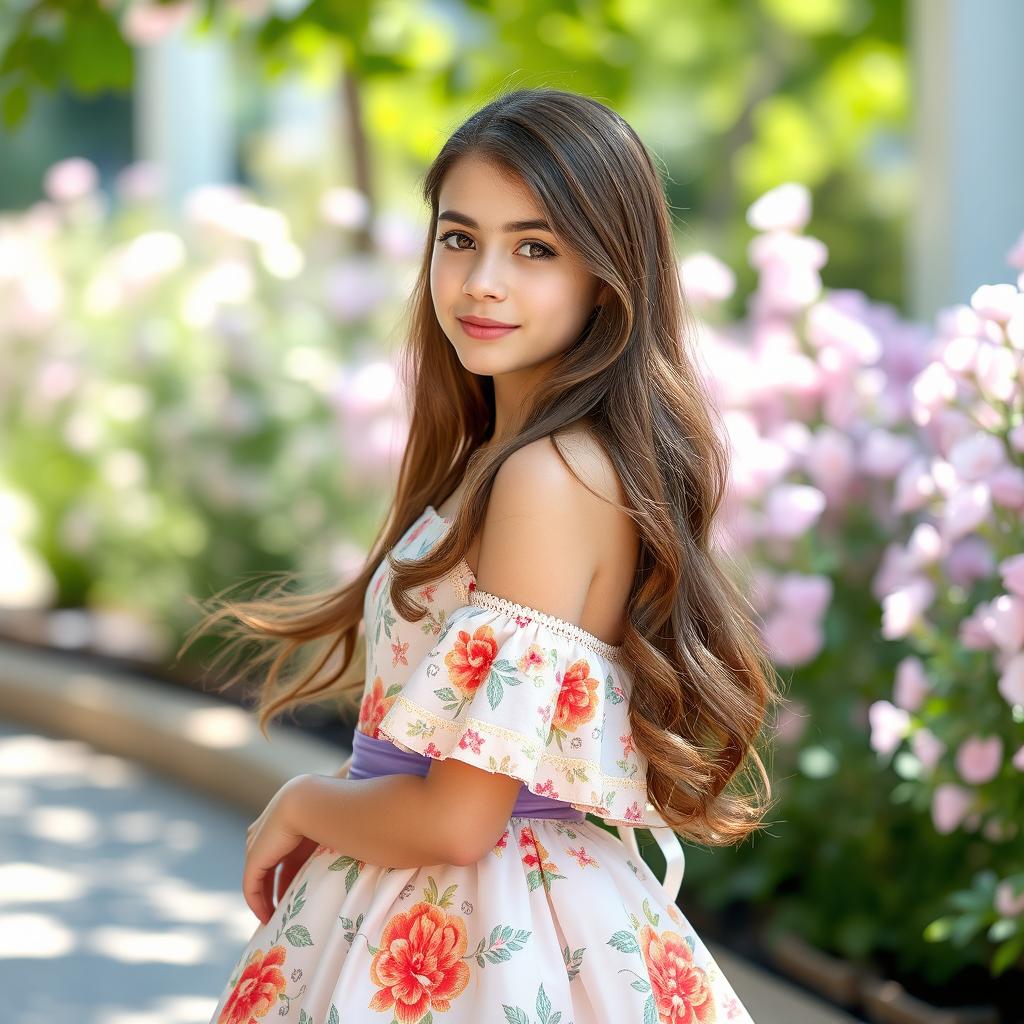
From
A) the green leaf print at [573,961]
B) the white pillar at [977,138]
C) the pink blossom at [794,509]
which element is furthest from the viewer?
the white pillar at [977,138]

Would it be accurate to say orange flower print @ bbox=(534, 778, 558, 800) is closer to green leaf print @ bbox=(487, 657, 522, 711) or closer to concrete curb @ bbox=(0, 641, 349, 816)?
green leaf print @ bbox=(487, 657, 522, 711)

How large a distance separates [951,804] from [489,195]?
4.03 feet

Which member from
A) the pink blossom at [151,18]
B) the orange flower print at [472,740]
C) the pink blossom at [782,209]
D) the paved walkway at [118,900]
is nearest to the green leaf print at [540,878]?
the orange flower print at [472,740]

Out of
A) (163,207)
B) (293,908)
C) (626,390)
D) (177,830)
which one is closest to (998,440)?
(626,390)

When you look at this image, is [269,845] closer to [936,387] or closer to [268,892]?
[268,892]

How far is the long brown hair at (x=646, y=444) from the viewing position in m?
1.62

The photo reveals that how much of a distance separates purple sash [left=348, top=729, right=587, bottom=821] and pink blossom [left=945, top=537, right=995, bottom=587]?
1.03 meters

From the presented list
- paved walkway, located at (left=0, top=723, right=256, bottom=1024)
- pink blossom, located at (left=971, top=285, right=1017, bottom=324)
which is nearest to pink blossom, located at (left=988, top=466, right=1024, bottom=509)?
pink blossom, located at (left=971, top=285, right=1017, bottom=324)

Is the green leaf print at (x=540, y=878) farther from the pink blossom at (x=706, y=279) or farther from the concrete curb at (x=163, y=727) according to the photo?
the concrete curb at (x=163, y=727)

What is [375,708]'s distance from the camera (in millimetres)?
1760

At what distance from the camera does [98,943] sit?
3.20 m

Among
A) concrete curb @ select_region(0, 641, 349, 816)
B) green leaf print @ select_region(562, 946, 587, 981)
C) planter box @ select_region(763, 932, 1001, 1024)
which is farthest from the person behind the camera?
concrete curb @ select_region(0, 641, 349, 816)

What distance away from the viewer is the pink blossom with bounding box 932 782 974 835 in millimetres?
2281

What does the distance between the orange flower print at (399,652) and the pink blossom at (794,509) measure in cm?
112
